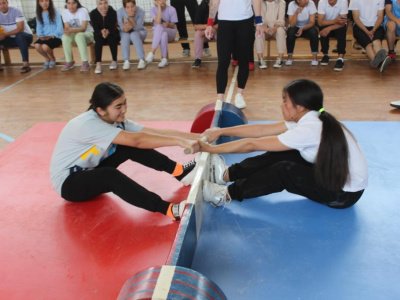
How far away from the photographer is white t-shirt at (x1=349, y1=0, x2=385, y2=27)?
19.6 feet

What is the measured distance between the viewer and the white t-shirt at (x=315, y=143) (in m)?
2.18

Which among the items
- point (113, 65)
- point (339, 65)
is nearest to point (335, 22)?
point (339, 65)

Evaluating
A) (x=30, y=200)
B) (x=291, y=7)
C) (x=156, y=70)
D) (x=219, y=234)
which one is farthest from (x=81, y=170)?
(x=291, y=7)

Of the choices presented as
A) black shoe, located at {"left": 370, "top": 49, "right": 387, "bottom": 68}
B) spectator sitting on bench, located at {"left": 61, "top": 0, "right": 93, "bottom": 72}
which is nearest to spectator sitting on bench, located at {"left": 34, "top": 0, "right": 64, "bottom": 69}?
spectator sitting on bench, located at {"left": 61, "top": 0, "right": 93, "bottom": 72}

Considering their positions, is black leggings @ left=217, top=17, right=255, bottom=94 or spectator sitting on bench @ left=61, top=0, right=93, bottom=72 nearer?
black leggings @ left=217, top=17, right=255, bottom=94

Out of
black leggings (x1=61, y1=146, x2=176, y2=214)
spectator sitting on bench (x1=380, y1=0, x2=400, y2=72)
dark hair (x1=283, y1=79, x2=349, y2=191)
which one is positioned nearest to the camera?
dark hair (x1=283, y1=79, x2=349, y2=191)

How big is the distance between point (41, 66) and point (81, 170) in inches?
202

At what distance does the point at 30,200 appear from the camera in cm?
260

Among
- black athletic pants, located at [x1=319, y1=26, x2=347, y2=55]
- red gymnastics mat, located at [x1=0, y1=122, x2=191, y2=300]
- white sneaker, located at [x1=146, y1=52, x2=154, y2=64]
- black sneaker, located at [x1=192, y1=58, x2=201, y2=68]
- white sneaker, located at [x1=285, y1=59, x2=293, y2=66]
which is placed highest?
black athletic pants, located at [x1=319, y1=26, x2=347, y2=55]

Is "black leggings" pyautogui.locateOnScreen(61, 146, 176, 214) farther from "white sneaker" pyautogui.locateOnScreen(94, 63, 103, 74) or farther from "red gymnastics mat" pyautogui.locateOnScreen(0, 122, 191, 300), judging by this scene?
"white sneaker" pyautogui.locateOnScreen(94, 63, 103, 74)

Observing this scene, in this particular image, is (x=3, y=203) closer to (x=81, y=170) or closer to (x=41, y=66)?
(x=81, y=170)

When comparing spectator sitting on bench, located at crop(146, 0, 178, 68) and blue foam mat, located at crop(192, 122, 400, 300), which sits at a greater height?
spectator sitting on bench, located at crop(146, 0, 178, 68)

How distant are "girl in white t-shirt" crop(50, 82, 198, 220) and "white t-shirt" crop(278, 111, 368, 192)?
550 mm

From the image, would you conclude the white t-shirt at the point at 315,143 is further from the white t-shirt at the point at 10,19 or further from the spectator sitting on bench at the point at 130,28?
the white t-shirt at the point at 10,19
